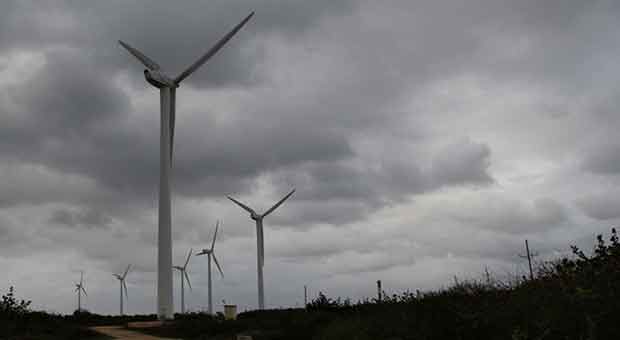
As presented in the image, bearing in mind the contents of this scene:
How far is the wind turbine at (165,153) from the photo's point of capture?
121ft

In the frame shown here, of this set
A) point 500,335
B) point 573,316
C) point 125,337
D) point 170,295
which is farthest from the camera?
point 170,295

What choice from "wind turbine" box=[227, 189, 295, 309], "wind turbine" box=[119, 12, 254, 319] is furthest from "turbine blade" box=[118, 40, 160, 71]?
"wind turbine" box=[227, 189, 295, 309]

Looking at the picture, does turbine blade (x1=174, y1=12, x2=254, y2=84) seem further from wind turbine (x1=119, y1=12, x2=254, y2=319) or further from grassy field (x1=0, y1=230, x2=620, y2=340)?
grassy field (x1=0, y1=230, x2=620, y2=340)

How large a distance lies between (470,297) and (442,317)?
72.2 inches

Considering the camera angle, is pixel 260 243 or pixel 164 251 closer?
pixel 164 251

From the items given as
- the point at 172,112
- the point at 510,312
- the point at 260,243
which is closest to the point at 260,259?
the point at 260,243

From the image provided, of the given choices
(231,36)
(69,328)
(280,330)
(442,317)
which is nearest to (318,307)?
(280,330)

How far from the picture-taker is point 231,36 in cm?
4203

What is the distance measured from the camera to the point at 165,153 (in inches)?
1515

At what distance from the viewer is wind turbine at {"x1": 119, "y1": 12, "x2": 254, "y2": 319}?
3675cm

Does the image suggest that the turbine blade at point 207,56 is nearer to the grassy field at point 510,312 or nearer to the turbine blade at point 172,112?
the turbine blade at point 172,112

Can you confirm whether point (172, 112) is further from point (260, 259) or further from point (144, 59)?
point (260, 259)

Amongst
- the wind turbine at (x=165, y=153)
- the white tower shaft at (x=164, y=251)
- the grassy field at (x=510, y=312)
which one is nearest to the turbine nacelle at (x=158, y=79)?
the wind turbine at (x=165, y=153)

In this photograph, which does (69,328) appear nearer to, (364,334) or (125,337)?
(125,337)
